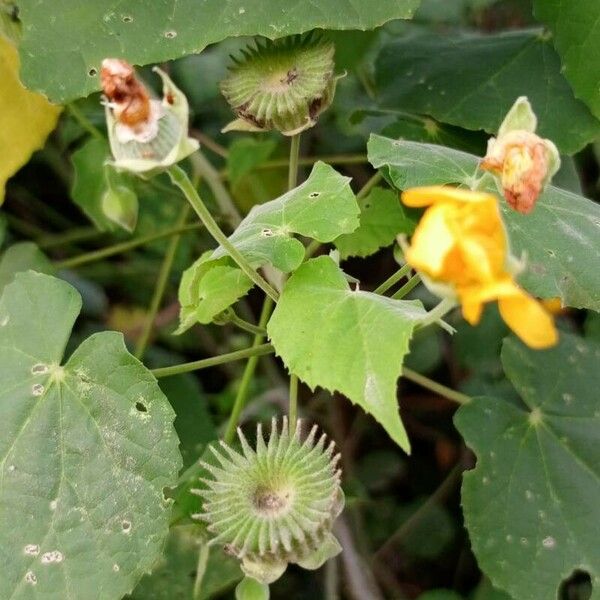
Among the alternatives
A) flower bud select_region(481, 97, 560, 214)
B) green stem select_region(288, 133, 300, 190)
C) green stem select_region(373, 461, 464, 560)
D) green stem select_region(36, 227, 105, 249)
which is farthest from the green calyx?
green stem select_region(373, 461, 464, 560)

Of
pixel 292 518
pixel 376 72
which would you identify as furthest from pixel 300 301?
pixel 376 72

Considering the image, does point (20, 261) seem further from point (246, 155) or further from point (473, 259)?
point (473, 259)

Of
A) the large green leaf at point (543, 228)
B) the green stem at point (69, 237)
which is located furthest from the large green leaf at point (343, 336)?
the green stem at point (69, 237)

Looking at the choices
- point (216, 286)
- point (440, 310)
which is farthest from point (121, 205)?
point (440, 310)

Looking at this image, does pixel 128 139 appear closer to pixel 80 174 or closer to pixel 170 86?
pixel 170 86

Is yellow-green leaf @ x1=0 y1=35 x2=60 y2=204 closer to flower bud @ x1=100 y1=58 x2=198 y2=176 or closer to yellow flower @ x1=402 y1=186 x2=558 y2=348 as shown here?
flower bud @ x1=100 y1=58 x2=198 y2=176
